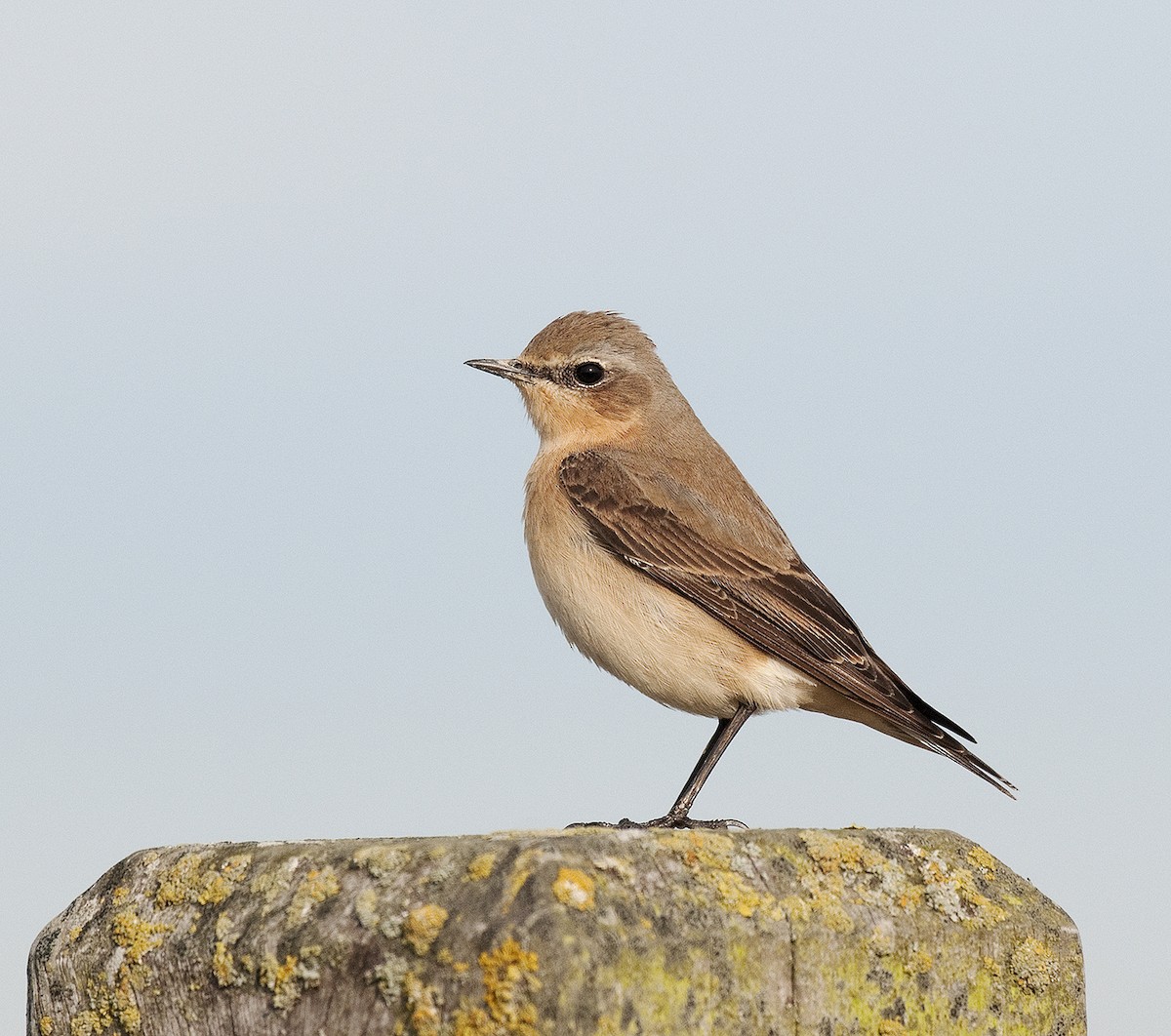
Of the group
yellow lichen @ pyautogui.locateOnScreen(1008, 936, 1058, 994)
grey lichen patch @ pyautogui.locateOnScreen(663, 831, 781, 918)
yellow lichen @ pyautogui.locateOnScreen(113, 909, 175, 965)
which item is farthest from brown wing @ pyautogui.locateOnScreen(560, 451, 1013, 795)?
yellow lichen @ pyautogui.locateOnScreen(113, 909, 175, 965)

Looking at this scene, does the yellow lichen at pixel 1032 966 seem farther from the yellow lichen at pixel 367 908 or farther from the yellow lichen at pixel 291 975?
the yellow lichen at pixel 291 975

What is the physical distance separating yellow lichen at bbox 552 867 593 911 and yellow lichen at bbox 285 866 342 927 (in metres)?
0.71

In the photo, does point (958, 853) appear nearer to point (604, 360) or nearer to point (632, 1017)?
point (632, 1017)

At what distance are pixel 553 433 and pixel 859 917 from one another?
5.55 meters

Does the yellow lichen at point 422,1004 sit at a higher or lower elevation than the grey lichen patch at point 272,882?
lower

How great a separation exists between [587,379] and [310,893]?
5759 millimetres

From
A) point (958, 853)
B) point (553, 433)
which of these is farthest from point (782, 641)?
point (958, 853)

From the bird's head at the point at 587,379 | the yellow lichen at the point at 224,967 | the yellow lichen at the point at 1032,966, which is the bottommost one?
the yellow lichen at the point at 1032,966

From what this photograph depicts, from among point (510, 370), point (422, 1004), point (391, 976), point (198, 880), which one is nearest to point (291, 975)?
point (391, 976)

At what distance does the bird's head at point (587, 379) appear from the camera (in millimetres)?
9586

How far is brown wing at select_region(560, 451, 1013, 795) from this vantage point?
26.9ft

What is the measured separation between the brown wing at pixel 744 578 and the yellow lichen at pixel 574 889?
426cm

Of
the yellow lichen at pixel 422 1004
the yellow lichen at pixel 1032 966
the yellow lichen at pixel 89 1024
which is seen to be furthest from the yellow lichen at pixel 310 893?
the yellow lichen at pixel 1032 966

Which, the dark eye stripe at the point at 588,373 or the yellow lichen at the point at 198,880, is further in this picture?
the dark eye stripe at the point at 588,373
